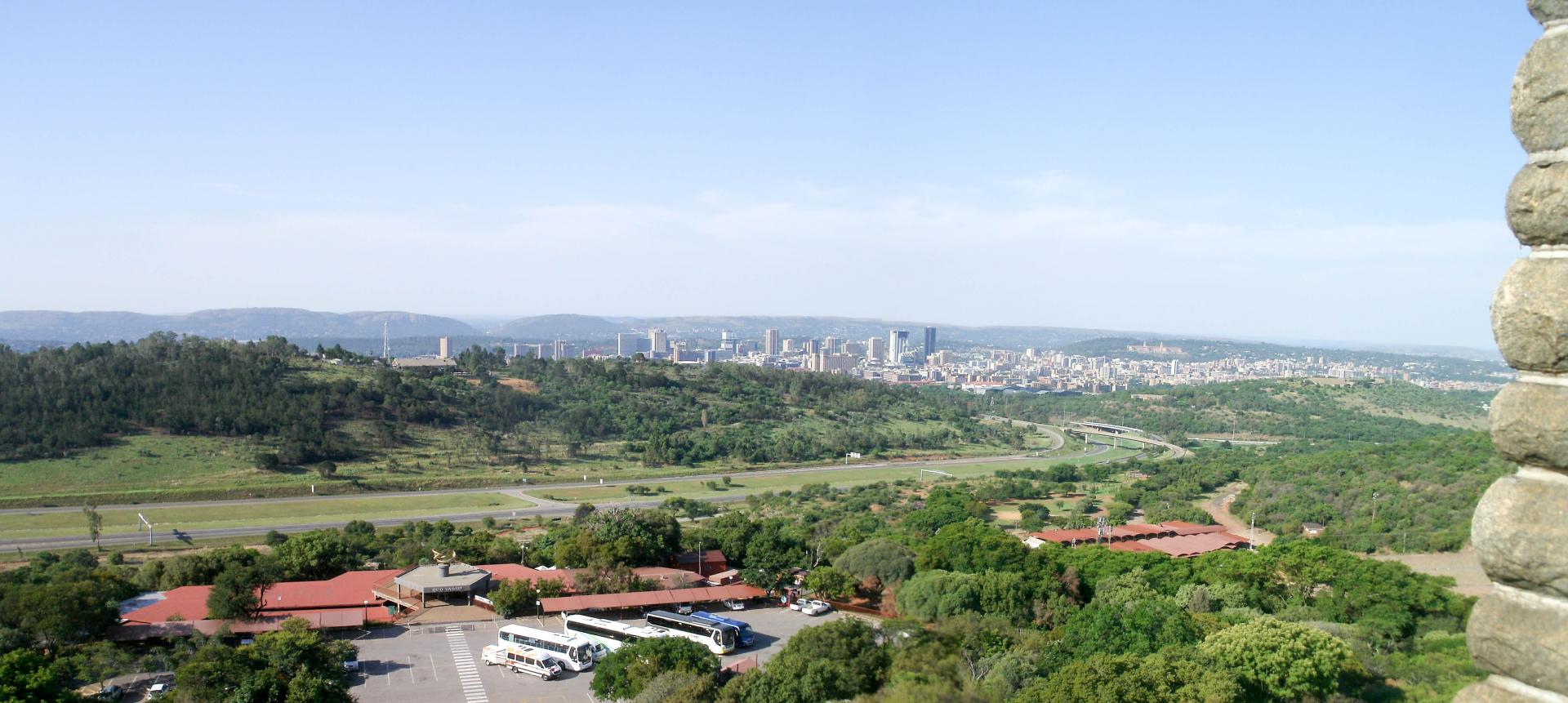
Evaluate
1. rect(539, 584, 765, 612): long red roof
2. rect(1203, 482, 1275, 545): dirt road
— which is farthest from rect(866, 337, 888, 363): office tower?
rect(539, 584, 765, 612): long red roof

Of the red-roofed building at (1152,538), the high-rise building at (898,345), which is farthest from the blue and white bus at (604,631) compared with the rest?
the high-rise building at (898,345)

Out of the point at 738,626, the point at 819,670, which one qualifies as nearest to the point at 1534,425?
the point at 819,670

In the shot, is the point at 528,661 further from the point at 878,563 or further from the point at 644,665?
the point at 878,563

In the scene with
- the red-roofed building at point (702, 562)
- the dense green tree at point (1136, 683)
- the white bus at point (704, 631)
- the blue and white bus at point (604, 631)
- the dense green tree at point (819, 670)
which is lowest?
the red-roofed building at point (702, 562)

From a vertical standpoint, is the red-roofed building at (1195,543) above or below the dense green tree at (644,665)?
below

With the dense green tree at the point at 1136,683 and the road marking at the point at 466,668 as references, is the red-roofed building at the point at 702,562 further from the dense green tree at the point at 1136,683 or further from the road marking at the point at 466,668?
the dense green tree at the point at 1136,683

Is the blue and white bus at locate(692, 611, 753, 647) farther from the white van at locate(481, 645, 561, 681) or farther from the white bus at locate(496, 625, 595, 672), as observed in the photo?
the white van at locate(481, 645, 561, 681)

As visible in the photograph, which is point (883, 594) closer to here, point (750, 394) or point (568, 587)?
point (568, 587)
